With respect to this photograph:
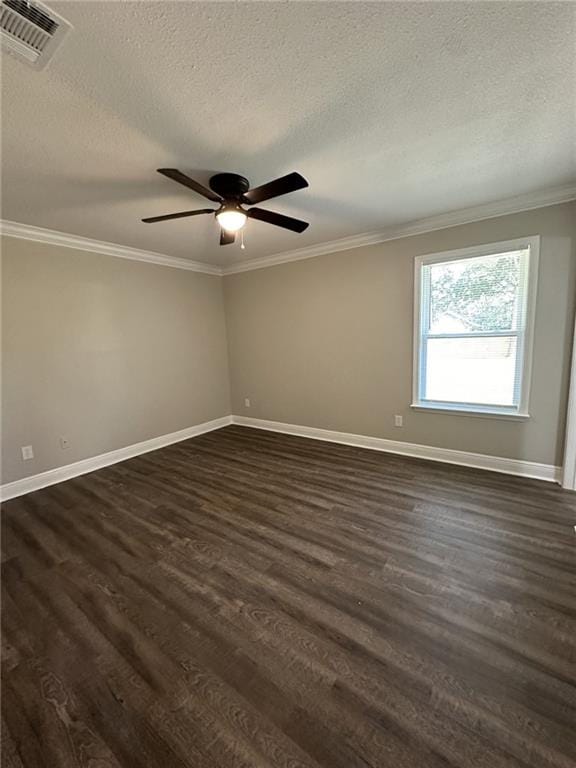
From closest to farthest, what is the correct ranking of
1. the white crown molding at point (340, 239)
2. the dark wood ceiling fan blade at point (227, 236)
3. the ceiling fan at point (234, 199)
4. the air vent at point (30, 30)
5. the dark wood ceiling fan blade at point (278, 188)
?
the air vent at point (30, 30) → the dark wood ceiling fan blade at point (278, 188) → the ceiling fan at point (234, 199) → the dark wood ceiling fan blade at point (227, 236) → the white crown molding at point (340, 239)

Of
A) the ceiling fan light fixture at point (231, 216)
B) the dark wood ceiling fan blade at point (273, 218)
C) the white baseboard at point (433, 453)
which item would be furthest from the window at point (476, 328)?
the ceiling fan light fixture at point (231, 216)

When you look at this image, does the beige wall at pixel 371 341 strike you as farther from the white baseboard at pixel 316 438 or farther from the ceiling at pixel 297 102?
the ceiling at pixel 297 102

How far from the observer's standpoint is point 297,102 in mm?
1536

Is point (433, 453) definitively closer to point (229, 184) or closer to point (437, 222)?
point (437, 222)

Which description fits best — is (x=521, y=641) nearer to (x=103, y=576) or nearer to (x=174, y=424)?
(x=103, y=576)

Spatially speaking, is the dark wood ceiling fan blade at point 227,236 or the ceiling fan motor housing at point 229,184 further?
the dark wood ceiling fan blade at point 227,236

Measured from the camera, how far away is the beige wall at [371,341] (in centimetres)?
272

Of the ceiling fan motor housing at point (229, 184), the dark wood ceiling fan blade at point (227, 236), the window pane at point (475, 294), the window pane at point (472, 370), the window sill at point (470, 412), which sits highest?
the ceiling fan motor housing at point (229, 184)

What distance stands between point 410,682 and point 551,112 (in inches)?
111

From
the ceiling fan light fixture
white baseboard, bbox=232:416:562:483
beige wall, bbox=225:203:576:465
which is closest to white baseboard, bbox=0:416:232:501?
beige wall, bbox=225:203:576:465

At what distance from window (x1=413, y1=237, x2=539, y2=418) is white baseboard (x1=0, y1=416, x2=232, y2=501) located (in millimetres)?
3160

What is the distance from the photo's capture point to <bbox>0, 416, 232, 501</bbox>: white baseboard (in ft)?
10.0

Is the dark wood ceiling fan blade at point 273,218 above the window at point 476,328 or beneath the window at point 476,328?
above

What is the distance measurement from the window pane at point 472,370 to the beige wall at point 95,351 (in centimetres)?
318
